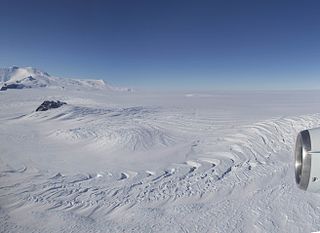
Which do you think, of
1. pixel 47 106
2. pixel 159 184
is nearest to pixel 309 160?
pixel 159 184

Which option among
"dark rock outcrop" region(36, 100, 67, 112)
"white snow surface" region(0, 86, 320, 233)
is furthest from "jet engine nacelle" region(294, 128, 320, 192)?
"dark rock outcrop" region(36, 100, 67, 112)

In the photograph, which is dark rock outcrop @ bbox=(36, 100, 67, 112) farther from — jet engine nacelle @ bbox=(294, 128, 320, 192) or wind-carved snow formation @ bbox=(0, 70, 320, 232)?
jet engine nacelle @ bbox=(294, 128, 320, 192)

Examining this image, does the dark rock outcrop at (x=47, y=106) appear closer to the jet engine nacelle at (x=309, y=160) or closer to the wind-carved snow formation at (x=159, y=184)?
the wind-carved snow formation at (x=159, y=184)

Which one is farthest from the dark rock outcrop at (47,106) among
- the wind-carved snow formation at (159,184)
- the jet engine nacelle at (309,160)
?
the jet engine nacelle at (309,160)

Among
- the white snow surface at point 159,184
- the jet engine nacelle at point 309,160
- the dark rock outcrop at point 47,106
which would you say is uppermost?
the jet engine nacelle at point 309,160

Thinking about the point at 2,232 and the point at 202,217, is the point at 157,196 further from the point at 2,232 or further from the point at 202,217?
the point at 2,232

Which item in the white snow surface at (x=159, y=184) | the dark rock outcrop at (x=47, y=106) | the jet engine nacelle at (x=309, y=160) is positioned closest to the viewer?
the jet engine nacelle at (x=309, y=160)

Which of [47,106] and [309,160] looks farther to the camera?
[47,106]

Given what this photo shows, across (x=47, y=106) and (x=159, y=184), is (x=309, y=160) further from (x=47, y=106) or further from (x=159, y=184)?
(x=47, y=106)
